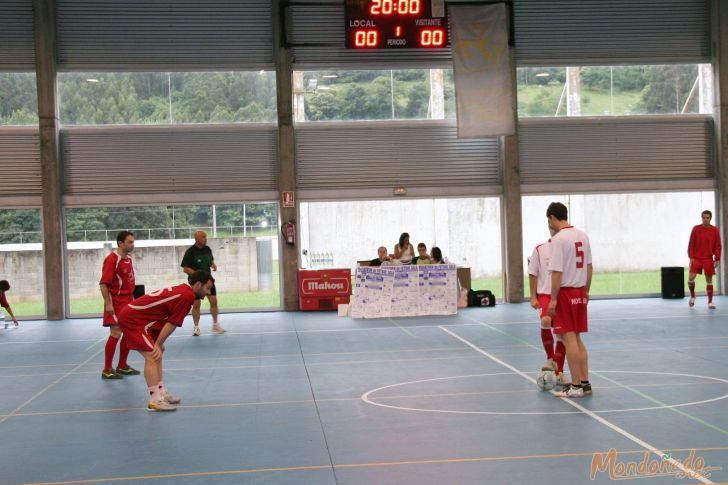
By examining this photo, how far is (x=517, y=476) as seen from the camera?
260 inches

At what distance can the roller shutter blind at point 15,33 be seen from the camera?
865 inches

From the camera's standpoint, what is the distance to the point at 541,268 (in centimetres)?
1047

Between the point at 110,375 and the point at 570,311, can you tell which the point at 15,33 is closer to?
the point at 110,375

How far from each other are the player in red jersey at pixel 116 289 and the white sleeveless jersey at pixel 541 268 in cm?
533

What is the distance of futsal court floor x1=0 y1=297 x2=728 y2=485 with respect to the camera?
6.95 meters

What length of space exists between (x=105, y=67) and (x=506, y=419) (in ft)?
55.8

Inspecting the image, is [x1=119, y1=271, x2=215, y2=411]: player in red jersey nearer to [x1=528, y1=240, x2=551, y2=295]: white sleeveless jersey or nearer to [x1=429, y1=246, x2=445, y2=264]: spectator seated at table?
[x1=528, y1=240, x2=551, y2=295]: white sleeveless jersey

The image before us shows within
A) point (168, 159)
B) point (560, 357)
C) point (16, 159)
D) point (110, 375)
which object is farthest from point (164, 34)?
point (560, 357)

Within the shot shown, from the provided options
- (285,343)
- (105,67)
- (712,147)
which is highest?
(105,67)

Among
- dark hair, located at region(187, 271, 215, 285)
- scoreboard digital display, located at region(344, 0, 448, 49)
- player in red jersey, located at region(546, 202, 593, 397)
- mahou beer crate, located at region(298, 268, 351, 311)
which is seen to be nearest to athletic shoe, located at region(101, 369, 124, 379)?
dark hair, located at region(187, 271, 215, 285)

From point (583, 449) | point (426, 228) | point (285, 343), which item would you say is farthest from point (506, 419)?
point (426, 228)

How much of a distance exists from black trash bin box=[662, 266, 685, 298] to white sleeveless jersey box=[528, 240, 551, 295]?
13.5 meters

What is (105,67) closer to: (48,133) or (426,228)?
(48,133)

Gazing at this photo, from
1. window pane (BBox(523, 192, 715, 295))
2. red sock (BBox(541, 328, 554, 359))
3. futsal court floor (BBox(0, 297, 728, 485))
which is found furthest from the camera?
window pane (BBox(523, 192, 715, 295))
